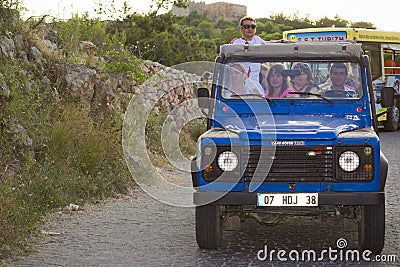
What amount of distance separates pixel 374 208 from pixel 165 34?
19154 millimetres

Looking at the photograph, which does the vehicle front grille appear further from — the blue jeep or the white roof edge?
the white roof edge

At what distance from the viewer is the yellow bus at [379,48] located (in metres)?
22.5

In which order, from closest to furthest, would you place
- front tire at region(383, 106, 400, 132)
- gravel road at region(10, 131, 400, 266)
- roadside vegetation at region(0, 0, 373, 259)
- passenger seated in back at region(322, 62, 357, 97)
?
gravel road at region(10, 131, 400, 266) → passenger seated in back at region(322, 62, 357, 97) → roadside vegetation at region(0, 0, 373, 259) → front tire at region(383, 106, 400, 132)

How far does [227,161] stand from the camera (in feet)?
22.1

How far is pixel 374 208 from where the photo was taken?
22.0ft

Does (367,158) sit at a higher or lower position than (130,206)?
higher

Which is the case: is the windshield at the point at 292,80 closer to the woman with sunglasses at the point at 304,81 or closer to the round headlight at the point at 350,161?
the woman with sunglasses at the point at 304,81

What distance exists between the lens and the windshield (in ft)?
26.2

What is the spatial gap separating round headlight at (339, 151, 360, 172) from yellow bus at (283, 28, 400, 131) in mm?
16150

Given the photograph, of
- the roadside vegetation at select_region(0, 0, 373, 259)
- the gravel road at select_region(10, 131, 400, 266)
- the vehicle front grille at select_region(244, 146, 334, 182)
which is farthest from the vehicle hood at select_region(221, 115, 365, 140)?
the roadside vegetation at select_region(0, 0, 373, 259)

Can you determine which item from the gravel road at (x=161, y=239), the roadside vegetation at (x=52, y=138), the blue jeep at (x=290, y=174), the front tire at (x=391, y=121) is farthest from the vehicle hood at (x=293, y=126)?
the front tire at (x=391, y=121)

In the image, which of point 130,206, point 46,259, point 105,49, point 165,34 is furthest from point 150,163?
point 165,34

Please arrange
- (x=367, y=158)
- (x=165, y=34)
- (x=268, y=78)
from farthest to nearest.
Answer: (x=165, y=34) < (x=268, y=78) < (x=367, y=158)

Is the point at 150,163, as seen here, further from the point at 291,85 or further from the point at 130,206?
the point at 291,85
